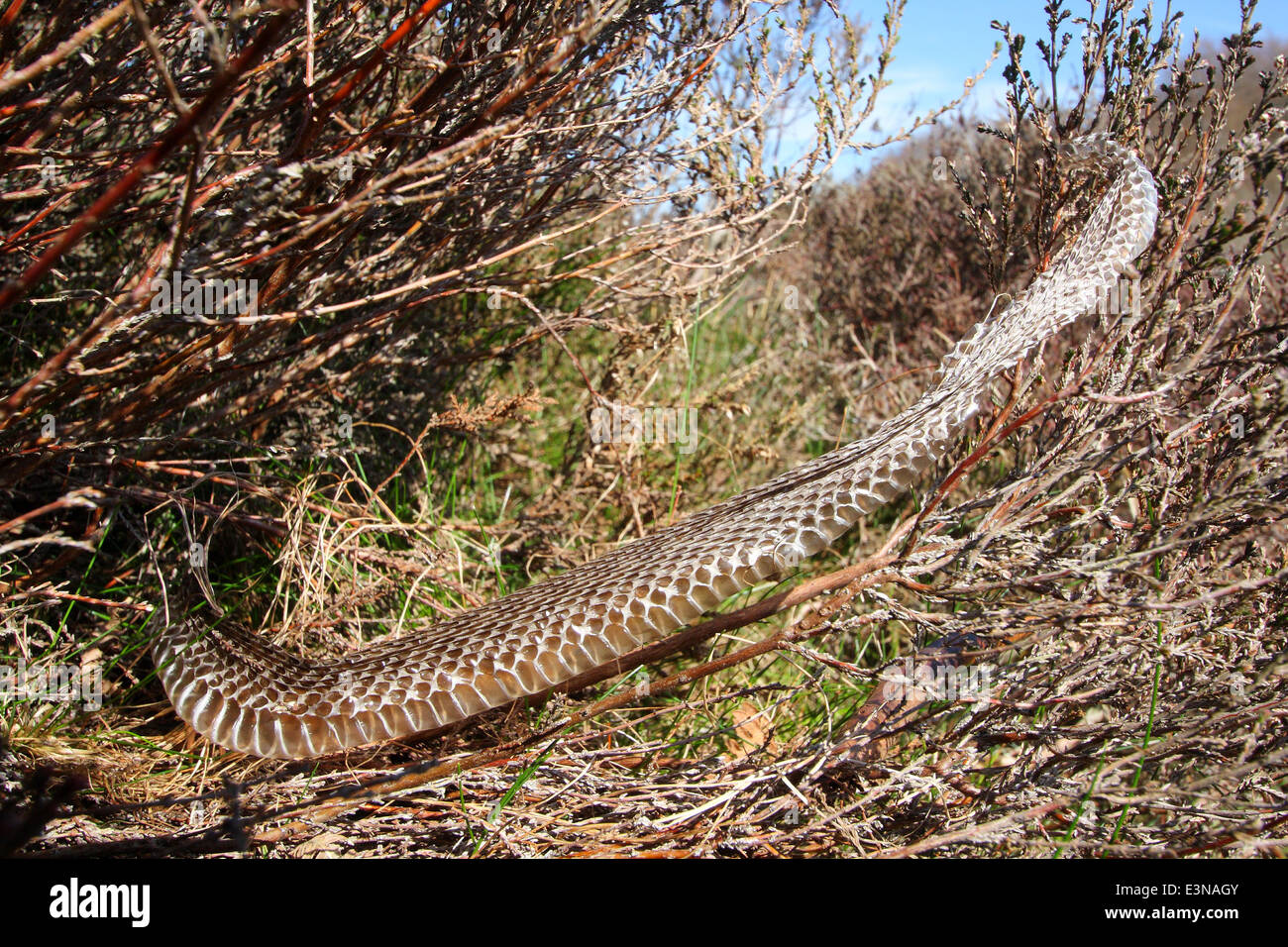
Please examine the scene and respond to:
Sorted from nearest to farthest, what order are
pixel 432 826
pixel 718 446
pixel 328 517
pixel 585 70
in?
1. pixel 432 826
2. pixel 585 70
3. pixel 328 517
4. pixel 718 446

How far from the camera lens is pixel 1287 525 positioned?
1.92 metres

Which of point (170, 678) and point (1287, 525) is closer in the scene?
point (1287, 525)

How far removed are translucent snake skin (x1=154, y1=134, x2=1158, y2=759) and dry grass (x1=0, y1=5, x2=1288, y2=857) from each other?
166 millimetres

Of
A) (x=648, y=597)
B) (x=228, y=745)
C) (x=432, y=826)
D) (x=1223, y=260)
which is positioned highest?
(x=1223, y=260)

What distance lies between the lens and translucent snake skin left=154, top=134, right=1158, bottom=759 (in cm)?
187

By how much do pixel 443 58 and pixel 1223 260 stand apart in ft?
6.77

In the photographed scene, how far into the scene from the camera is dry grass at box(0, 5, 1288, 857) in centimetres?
196

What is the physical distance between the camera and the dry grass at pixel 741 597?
1.96 m

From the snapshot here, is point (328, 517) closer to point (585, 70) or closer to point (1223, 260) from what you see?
point (585, 70)

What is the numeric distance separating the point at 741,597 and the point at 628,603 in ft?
5.31

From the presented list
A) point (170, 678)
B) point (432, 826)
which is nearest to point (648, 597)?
point (432, 826)

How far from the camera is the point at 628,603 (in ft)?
6.24

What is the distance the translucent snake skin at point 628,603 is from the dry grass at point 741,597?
0.55 ft

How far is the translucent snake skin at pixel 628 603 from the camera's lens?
1.87m
